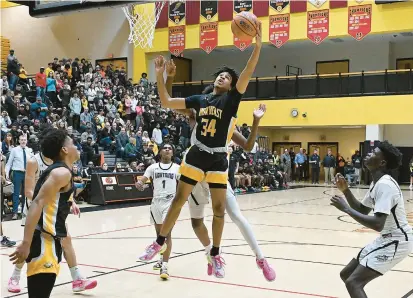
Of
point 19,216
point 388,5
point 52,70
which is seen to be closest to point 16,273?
point 19,216

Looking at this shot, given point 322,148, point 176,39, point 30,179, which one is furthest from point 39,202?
point 322,148

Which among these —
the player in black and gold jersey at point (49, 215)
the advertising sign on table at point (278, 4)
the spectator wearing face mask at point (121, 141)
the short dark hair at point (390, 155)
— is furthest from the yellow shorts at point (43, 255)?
the advertising sign on table at point (278, 4)

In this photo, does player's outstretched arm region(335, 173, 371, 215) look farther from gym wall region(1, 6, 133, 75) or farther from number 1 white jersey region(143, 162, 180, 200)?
gym wall region(1, 6, 133, 75)

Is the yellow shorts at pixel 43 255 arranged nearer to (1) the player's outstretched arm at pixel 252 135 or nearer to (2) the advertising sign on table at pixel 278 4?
(1) the player's outstretched arm at pixel 252 135

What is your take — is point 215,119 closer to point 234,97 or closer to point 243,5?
point 234,97

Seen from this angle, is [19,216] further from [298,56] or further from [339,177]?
[298,56]

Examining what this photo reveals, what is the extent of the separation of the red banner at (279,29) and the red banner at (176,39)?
4.09 metres

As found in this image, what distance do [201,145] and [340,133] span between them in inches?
916

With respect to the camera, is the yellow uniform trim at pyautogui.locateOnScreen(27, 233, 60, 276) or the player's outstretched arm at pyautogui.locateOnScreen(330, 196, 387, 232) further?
the player's outstretched arm at pyautogui.locateOnScreen(330, 196, 387, 232)

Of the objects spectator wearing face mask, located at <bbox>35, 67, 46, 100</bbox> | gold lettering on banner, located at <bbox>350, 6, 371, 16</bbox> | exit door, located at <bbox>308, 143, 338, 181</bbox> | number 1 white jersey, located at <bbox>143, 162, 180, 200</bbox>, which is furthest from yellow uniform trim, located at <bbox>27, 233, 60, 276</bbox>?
exit door, located at <bbox>308, 143, 338, 181</bbox>

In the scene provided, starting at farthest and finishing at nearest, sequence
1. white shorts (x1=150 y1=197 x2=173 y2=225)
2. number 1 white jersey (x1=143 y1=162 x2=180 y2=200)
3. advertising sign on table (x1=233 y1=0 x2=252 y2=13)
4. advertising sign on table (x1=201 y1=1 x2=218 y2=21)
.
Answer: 1. advertising sign on table (x1=201 y1=1 x2=218 y2=21)
2. advertising sign on table (x1=233 y1=0 x2=252 y2=13)
3. number 1 white jersey (x1=143 y1=162 x2=180 y2=200)
4. white shorts (x1=150 y1=197 x2=173 y2=225)

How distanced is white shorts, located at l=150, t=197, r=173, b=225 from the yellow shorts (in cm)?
286

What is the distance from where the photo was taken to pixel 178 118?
866 inches

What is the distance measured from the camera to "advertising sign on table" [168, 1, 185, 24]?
2361 centimetres
